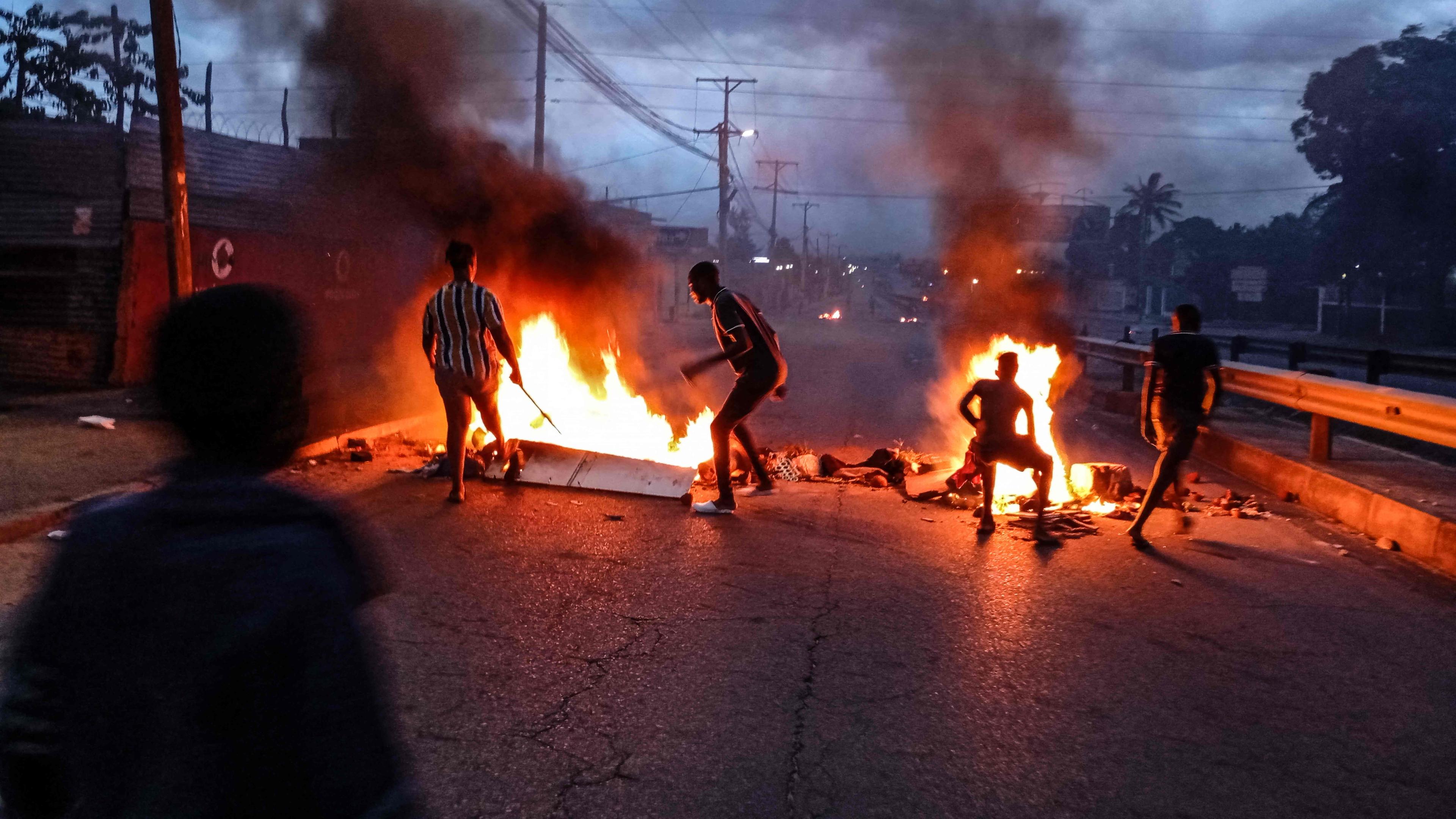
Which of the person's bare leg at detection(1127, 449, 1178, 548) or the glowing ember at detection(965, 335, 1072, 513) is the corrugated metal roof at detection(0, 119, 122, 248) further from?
the person's bare leg at detection(1127, 449, 1178, 548)

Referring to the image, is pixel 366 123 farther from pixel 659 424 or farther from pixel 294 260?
pixel 659 424

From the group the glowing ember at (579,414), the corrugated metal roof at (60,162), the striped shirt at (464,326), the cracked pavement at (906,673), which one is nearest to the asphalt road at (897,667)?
the cracked pavement at (906,673)

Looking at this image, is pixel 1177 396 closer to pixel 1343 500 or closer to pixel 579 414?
pixel 1343 500

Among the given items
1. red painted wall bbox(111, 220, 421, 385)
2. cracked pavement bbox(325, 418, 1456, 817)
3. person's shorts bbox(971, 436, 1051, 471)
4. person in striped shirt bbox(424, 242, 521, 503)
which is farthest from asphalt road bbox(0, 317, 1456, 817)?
red painted wall bbox(111, 220, 421, 385)

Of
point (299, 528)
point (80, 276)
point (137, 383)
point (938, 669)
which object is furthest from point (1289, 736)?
point (80, 276)

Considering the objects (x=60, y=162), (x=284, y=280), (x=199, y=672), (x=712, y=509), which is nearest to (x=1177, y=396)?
(x=712, y=509)

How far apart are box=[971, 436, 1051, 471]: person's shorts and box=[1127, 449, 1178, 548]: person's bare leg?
623mm

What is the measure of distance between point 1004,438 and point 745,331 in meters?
1.84

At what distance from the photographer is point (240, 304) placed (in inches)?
512

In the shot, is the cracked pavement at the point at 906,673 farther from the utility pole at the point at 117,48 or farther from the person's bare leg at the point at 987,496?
the utility pole at the point at 117,48

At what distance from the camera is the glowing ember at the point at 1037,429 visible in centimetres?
799

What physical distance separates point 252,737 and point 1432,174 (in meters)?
42.1

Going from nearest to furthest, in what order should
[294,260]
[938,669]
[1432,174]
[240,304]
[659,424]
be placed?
[938,669] < [659,424] < [240,304] < [294,260] < [1432,174]

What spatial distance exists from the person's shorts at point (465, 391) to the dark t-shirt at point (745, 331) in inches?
62.7
